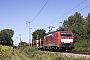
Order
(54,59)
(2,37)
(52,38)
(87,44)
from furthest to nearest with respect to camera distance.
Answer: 1. (2,37)
2. (87,44)
3. (52,38)
4. (54,59)

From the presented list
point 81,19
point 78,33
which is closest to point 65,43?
point 78,33

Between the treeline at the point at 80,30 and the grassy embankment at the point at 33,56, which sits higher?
the treeline at the point at 80,30

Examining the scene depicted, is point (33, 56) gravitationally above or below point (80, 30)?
below

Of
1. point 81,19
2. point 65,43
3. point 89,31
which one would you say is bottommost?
point 65,43

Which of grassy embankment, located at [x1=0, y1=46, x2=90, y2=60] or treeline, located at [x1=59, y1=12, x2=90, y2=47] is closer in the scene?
grassy embankment, located at [x1=0, y1=46, x2=90, y2=60]

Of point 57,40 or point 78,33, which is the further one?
point 78,33

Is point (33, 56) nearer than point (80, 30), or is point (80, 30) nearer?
point (33, 56)

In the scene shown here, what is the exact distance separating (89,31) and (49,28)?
23816 millimetres

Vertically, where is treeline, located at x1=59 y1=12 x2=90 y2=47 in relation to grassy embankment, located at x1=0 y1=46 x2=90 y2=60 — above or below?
above

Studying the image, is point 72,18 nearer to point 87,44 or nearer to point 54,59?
point 87,44

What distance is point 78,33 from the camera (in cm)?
8650

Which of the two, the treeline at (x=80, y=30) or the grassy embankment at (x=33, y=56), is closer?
the grassy embankment at (x=33, y=56)

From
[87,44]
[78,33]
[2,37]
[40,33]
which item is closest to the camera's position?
[87,44]

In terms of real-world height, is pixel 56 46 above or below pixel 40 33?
below
